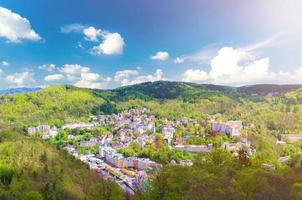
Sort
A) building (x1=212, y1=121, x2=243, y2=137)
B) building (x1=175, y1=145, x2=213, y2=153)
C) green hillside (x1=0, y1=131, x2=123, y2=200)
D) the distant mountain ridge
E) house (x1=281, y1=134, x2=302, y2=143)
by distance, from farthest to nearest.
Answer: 1. the distant mountain ridge
2. building (x1=212, y1=121, x2=243, y2=137)
3. house (x1=281, y1=134, x2=302, y2=143)
4. building (x1=175, y1=145, x2=213, y2=153)
5. green hillside (x1=0, y1=131, x2=123, y2=200)

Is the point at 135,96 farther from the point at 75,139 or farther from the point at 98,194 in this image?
the point at 98,194

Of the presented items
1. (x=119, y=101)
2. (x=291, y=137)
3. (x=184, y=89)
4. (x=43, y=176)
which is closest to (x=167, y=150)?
(x=43, y=176)

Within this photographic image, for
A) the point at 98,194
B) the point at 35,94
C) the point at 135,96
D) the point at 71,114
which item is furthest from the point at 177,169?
the point at 135,96

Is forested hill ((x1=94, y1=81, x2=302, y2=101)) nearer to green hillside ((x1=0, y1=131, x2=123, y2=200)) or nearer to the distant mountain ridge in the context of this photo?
the distant mountain ridge

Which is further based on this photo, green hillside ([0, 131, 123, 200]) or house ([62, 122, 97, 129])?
house ([62, 122, 97, 129])

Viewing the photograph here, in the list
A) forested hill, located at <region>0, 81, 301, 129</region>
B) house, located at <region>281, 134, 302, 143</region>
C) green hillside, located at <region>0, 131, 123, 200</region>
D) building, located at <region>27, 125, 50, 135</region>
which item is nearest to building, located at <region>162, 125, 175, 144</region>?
house, located at <region>281, 134, 302, 143</region>

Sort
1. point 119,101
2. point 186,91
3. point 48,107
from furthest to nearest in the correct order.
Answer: point 186,91 → point 119,101 → point 48,107

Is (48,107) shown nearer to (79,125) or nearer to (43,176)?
(79,125)

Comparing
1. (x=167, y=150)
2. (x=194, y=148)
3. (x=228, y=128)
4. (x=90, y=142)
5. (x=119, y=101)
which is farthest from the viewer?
(x=119, y=101)
